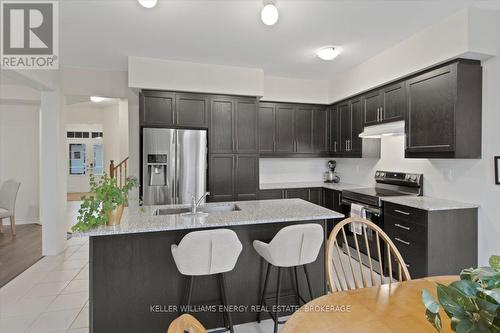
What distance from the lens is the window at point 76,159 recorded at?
9.13m

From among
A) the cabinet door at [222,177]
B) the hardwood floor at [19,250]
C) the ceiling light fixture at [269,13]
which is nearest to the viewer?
the ceiling light fixture at [269,13]

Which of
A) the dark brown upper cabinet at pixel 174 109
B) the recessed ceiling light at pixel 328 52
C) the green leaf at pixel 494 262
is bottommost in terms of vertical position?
the green leaf at pixel 494 262

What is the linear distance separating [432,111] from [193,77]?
305 centimetres

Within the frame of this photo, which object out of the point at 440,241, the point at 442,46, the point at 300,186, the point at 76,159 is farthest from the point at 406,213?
the point at 76,159

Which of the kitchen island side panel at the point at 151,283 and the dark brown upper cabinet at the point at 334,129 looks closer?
the kitchen island side panel at the point at 151,283

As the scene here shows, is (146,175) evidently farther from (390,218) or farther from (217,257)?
(390,218)

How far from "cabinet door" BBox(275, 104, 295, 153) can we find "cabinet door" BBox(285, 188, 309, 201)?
0.72 m

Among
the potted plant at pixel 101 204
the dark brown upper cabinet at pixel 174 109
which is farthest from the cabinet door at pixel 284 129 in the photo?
the potted plant at pixel 101 204

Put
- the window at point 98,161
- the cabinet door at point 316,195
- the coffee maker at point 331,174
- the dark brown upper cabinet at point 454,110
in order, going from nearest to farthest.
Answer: the dark brown upper cabinet at point 454,110 < the cabinet door at point 316,195 < the coffee maker at point 331,174 < the window at point 98,161

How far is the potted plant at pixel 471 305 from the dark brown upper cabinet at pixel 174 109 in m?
3.66

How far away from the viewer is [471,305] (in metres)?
0.72

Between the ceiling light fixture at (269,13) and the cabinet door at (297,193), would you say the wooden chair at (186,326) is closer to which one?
the ceiling light fixture at (269,13)

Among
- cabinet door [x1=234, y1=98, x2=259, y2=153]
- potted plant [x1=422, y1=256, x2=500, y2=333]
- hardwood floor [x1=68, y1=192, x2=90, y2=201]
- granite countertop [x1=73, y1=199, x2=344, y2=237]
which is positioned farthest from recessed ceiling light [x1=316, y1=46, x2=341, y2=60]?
hardwood floor [x1=68, y1=192, x2=90, y2=201]

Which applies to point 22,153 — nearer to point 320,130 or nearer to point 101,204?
point 101,204
